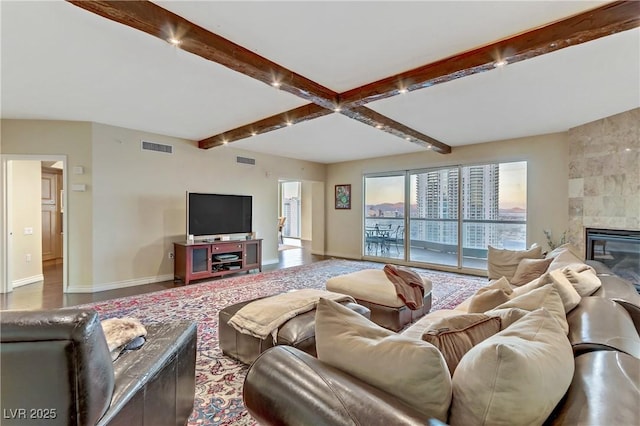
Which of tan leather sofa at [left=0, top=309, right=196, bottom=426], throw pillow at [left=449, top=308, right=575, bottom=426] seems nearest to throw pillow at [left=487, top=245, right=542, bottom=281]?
throw pillow at [left=449, top=308, right=575, bottom=426]

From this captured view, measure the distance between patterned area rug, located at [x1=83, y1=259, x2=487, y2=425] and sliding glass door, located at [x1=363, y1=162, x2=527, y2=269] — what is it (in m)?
0.69

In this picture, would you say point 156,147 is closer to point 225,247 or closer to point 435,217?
point 225,247

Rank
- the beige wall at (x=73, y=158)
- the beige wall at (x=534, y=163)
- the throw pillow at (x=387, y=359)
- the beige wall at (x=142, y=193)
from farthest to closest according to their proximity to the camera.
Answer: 1. the beige wall at (x=534, y=163)
2. the beige wall at (x=142, y=193)
3. the beige wall at (x=73, y=158)
4. the throw pillow at (x=387, y=359)

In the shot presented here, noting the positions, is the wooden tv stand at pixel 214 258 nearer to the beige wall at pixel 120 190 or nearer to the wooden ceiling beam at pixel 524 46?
the beige wall at pixel 120 190

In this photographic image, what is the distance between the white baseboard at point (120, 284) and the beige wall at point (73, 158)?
6cm

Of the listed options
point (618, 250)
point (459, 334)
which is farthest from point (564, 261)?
point (618, 250)

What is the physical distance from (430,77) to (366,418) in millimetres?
2884

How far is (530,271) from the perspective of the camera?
308cm

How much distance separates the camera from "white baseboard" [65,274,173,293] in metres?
4.47

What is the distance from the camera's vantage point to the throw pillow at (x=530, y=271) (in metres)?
3.01

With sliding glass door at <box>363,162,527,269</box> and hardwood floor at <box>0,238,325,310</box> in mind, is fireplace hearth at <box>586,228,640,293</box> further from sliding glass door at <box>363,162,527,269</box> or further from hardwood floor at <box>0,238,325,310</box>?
hardwood floor at <box>0,238,325,310</box>

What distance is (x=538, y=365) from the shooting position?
793mm

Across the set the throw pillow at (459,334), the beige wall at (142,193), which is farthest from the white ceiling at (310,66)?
the throw pillow at (459,334)

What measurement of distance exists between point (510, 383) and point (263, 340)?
66.6 inches
